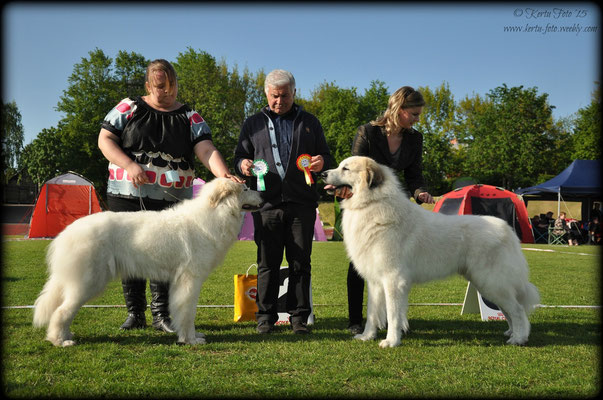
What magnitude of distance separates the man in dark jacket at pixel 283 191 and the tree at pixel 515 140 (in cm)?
3364

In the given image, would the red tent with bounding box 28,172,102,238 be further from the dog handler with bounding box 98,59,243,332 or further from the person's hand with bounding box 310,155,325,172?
the person's hand with bounding box 310,155,325,172

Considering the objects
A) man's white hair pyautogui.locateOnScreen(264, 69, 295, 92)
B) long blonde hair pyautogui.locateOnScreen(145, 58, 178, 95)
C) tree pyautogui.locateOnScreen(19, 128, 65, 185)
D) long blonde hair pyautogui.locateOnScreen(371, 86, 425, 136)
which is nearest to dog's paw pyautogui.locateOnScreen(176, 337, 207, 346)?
long blonde hair pyautogui.locateOnScreen(145, 58, 178, 95)

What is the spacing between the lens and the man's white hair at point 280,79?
462 centimetres

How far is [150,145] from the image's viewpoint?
4.50 meters

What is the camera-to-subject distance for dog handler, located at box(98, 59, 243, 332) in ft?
14.7

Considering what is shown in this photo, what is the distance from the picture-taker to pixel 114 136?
14.8ft

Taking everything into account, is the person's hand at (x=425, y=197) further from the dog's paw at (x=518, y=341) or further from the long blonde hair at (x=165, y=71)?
the long blonde hair at (x=165, y=71)

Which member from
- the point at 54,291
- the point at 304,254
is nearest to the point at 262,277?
the point at 304,254

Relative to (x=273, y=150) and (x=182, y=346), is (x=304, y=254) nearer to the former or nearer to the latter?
(x=273, y=150)

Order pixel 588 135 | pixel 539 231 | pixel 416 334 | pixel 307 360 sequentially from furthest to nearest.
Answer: pixel 588 135 < pixel 539 231 < pixel 416 334 < pixel 307 360

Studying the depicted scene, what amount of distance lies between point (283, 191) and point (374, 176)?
1.03 metres

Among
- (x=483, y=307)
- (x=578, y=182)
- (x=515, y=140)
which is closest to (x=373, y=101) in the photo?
(x=515, y=140)

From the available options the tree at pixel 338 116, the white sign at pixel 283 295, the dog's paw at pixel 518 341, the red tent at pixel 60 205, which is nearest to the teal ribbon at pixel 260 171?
the white sign at pixel 283 295

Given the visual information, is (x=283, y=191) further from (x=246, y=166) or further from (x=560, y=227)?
(x=560, y=227)
